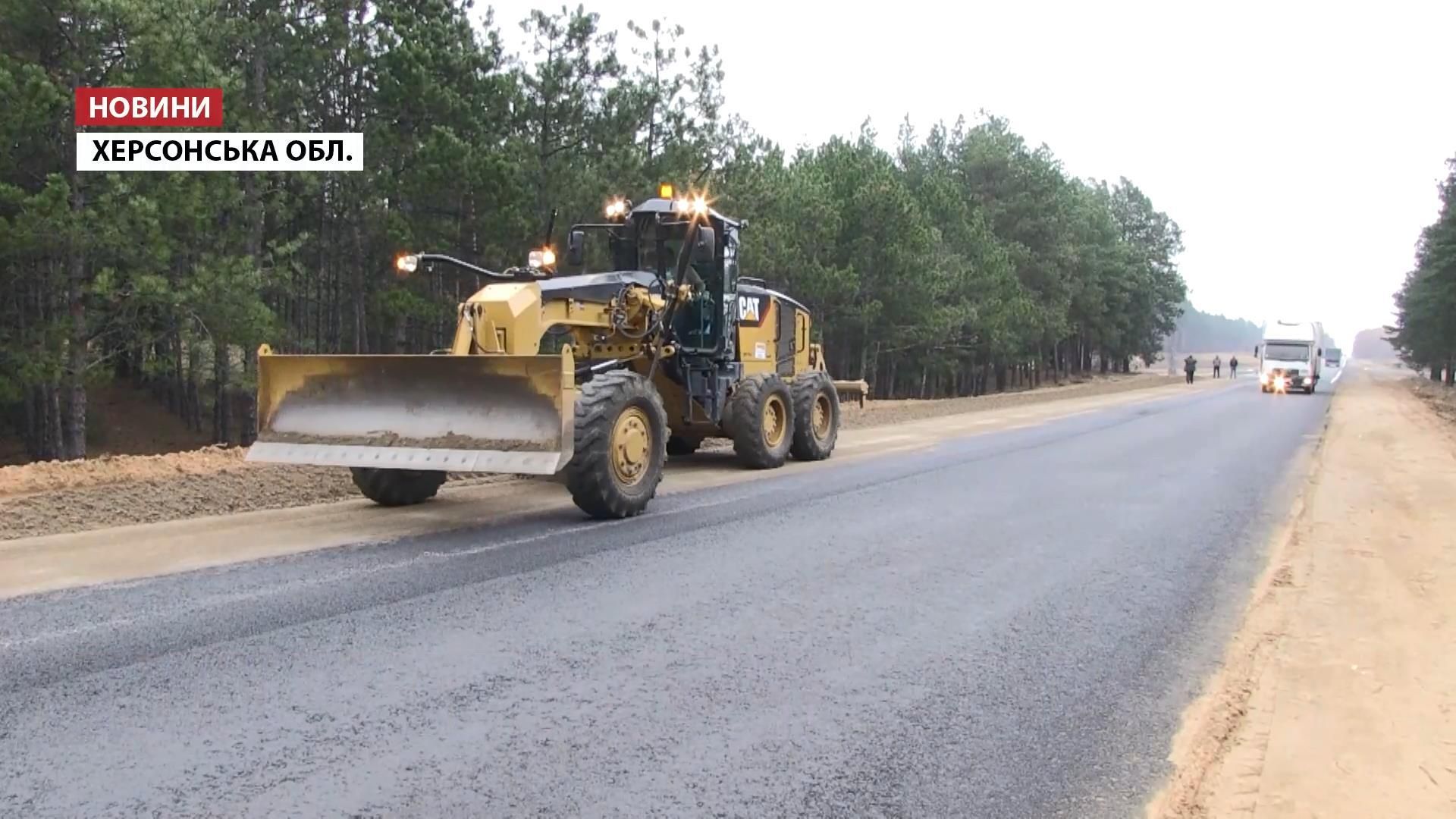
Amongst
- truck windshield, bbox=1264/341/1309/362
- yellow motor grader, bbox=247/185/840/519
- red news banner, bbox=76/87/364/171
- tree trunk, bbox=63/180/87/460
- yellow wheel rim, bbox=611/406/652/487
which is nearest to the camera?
yellow motor grader, bbox=247/185/840/519

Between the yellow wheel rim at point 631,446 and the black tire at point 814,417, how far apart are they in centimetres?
467

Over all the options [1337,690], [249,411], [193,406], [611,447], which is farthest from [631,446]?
[193,406]

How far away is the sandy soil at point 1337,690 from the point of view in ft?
12.3

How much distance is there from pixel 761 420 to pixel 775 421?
2.55 ft

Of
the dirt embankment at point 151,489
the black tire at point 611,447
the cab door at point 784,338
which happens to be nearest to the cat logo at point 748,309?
the cab door at point 784,338

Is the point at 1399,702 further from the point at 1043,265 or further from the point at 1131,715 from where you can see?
the point at 1043,265

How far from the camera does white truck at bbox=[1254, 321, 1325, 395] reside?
40062 millimetres

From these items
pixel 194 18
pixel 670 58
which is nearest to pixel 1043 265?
pixel 670 58

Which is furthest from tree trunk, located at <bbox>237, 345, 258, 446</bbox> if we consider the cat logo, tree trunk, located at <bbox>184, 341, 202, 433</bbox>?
the cat logo

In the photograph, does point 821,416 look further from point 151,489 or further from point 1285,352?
point 1285,352

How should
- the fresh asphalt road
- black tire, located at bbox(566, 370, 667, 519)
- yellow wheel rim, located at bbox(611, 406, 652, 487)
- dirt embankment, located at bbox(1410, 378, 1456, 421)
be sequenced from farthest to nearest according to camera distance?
1. dirt embankment, located at bbox(1410, 378, 1456, 421)
2. yellow wheel rim, located at bbox(611, 406, 652, 487)
3. black tire, located at bbox(566, 370, 667, 519)
4. the fresh asphalt road

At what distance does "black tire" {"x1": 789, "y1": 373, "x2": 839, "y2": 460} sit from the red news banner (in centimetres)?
1275

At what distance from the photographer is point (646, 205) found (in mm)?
11852
